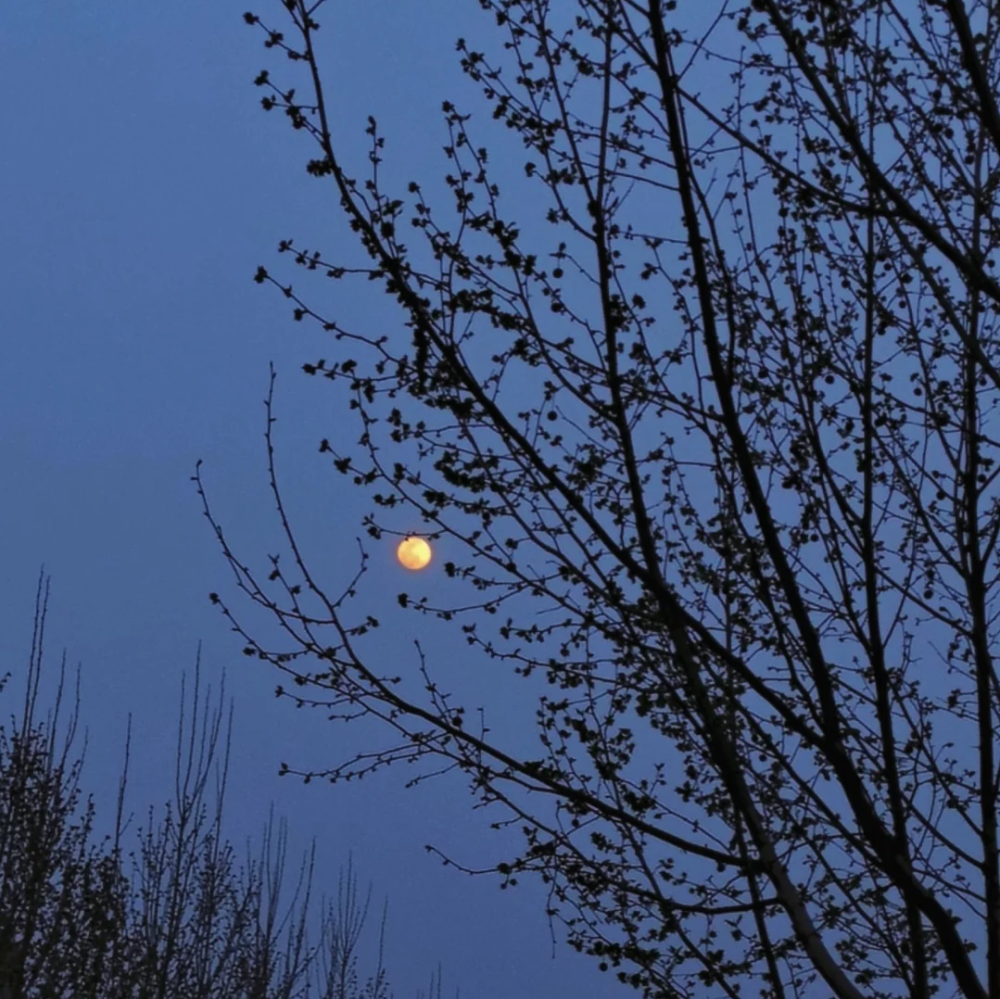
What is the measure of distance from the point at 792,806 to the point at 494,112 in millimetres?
2046

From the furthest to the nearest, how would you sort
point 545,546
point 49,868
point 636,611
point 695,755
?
point 49,868, point 695,755, point 545,546, point 636,611

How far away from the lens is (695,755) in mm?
4066

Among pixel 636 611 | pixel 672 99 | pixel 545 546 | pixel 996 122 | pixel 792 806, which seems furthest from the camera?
pixel 792 806

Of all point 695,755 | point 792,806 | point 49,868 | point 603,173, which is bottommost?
point 792,806

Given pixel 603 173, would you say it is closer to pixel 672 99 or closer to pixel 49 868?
pixel 672 99

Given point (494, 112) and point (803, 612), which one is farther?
point (494, 112)

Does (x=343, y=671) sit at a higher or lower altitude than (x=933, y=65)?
lower

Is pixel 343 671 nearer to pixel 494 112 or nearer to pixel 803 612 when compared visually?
pixel 803 612

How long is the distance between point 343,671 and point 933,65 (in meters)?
1.95

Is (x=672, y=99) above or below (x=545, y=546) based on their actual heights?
above

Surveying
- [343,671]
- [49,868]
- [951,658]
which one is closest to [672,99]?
[343,671]

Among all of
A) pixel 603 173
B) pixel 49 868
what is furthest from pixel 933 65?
pixel 49 868

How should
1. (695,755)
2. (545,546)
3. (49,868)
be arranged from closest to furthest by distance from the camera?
(545,546)
(695,755)
(49,868)

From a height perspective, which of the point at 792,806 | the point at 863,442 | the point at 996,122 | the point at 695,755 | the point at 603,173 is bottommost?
the point at 792,806
